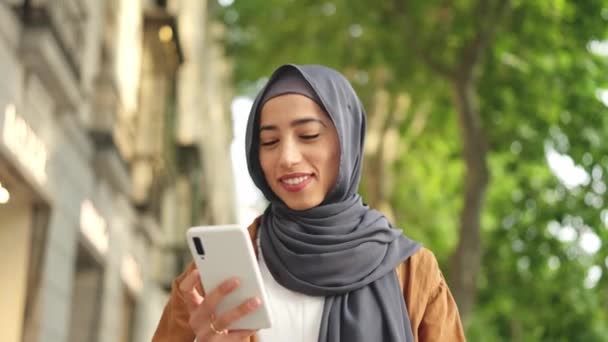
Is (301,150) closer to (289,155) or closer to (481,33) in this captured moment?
(289,155)

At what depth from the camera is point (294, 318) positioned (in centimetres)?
283

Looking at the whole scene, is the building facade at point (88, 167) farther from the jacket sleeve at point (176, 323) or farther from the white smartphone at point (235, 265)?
the white smartphone at point (235, 265)

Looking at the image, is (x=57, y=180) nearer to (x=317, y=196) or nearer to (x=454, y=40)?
(x=454, y=40)

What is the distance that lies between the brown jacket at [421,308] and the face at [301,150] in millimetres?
300

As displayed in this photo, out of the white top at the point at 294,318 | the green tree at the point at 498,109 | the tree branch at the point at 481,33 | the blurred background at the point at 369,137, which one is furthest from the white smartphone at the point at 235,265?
the tree branch at the point at 481,33

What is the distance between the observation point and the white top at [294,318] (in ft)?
9.26

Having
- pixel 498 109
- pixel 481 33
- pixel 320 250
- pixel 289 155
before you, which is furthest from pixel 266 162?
pixel 498 109

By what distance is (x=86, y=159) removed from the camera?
10453 millimetres

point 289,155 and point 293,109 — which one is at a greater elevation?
point 293,109

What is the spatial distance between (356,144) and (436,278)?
0.40 metres

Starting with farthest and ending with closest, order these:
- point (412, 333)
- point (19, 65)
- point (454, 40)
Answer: point (454, 40) < point (19, 65) < point (412, 333)

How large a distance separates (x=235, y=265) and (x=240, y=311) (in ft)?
0.37

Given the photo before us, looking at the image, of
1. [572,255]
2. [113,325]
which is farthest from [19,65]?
[572,255]

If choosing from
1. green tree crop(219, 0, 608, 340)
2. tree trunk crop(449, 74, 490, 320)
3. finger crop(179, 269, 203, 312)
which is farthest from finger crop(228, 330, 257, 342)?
green tree crop(219, 0, 608, 340)
